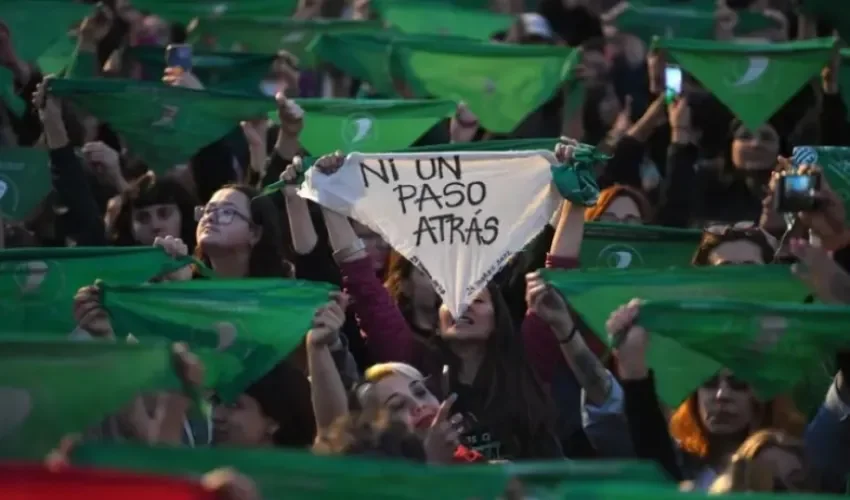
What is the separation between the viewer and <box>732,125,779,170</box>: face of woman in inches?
364

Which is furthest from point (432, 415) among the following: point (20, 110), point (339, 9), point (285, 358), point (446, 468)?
point (339, 9)

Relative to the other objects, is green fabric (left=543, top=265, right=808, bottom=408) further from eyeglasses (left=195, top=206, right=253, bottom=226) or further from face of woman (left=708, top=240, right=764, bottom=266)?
Result: eyeglasses (left=195, top=206, right=253, bottom=226)

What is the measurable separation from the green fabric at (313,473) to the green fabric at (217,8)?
6.65 metres

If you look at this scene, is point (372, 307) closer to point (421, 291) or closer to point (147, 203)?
point (421, 291)

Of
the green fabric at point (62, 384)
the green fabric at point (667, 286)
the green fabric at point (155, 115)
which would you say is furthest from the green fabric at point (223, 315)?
the green fabric at point (155, 115)

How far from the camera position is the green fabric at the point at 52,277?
695 cm

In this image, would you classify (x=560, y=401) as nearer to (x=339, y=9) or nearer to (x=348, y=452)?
(x=348, y=452)

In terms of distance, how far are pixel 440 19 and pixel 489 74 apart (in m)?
1.45

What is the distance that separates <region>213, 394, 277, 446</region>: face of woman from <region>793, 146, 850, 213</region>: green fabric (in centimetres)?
208

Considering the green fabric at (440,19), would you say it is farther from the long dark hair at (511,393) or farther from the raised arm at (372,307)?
the long dark hair at (511,393)

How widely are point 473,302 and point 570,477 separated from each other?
100 inches

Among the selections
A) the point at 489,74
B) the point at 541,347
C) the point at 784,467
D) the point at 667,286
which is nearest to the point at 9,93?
the point at 489,74

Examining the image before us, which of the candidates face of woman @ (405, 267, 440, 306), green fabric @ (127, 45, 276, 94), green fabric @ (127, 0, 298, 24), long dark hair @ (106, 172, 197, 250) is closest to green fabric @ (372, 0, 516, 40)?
green fabric @ (127, 0, 298, 24)

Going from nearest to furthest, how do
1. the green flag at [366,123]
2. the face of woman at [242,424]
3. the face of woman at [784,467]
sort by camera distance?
1. the face of woman at [784,467]
2. the face of woman at [242,424]
3. the green flag at [366,123]
